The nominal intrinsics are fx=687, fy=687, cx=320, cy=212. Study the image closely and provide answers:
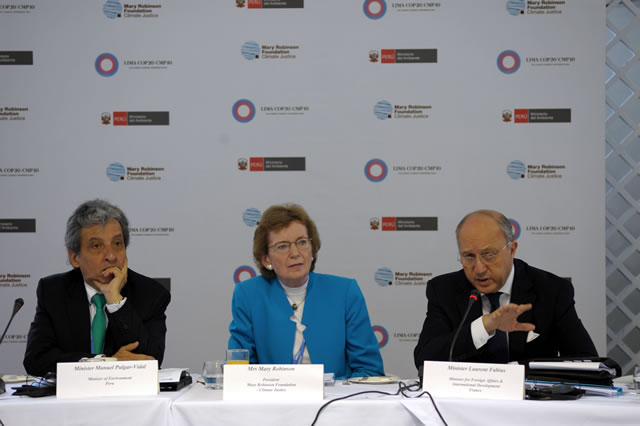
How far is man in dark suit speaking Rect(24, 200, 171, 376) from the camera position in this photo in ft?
8.02

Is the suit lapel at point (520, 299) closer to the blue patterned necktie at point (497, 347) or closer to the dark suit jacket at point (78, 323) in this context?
the blue patterned necktie at point (497, 347)

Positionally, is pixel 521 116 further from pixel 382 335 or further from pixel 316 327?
pixel 316 327

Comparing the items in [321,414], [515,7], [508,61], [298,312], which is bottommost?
[321,414]

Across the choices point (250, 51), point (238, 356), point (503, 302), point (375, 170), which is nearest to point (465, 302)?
point (503, 302)

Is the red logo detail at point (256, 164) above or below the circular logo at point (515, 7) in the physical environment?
below

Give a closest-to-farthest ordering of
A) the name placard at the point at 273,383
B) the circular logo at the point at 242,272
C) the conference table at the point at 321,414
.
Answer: the conference table at the point at 321,414 → the name placard at the point at 273,383 → the circular logo at the point at 242,272

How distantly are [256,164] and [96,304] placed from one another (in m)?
1.48

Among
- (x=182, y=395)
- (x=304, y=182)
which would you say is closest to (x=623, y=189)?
(x=304, y=182)

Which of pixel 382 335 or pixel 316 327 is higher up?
pixel 316 327

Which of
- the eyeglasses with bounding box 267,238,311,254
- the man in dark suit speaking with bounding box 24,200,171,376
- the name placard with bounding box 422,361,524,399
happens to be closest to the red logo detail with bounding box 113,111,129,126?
the man in dark suit speaking with bounding box 24,200,171,376

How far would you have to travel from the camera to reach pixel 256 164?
3.79 meters

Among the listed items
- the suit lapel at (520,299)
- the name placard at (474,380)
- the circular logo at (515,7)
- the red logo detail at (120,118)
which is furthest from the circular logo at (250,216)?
the name placard at (474,380)

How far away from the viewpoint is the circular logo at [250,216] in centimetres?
377

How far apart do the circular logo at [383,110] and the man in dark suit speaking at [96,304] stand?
1.68m
